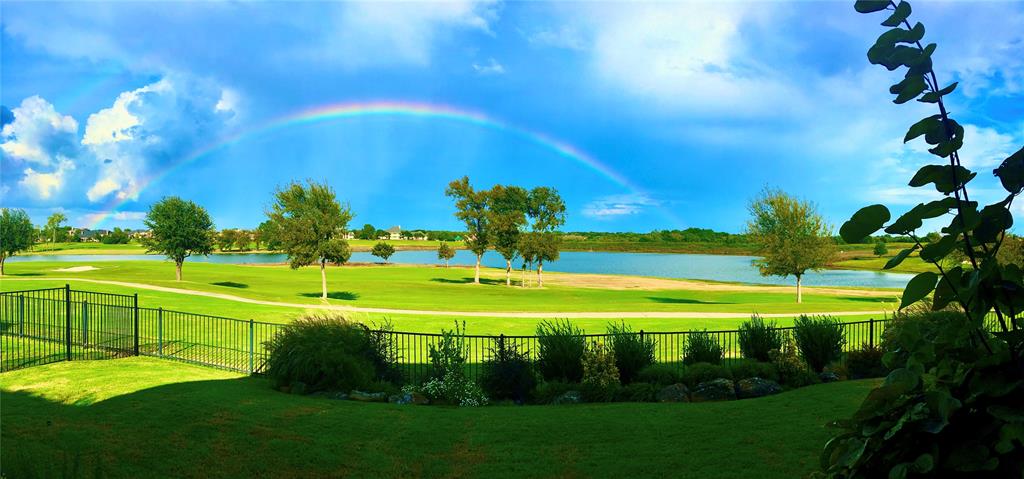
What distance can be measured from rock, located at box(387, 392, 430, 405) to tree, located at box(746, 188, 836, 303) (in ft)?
128

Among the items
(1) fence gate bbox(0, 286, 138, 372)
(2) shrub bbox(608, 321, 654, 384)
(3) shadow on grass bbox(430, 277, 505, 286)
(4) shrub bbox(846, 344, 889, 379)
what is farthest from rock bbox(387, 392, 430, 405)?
(3) shadow on grass bbox(430, 277, 505, 286)

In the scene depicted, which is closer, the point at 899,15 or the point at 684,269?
the point at 899,15

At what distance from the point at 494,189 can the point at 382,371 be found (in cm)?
5896

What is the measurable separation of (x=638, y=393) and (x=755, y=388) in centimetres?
241

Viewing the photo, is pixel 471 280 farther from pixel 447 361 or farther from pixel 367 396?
pixel 367 396

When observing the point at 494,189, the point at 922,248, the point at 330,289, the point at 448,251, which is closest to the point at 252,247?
the point at 448,251

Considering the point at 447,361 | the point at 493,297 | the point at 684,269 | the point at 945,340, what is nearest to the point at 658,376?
the point at 447,361

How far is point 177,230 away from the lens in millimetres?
52062

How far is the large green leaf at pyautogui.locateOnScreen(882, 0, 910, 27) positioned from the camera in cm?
180

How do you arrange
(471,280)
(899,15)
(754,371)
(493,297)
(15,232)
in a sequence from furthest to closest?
1. (471,280)
2. (15,232)
3. (493,297)
4. (754,371)
5. (899,15)

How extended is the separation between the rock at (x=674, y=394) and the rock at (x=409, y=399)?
14.9 feet

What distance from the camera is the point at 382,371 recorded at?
13469 millimetres

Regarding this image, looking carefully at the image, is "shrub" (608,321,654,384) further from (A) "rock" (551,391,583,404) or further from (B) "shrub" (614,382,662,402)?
(A) "rock" (551,391,583,404)

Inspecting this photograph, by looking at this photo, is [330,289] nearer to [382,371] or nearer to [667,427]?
[382,371]
